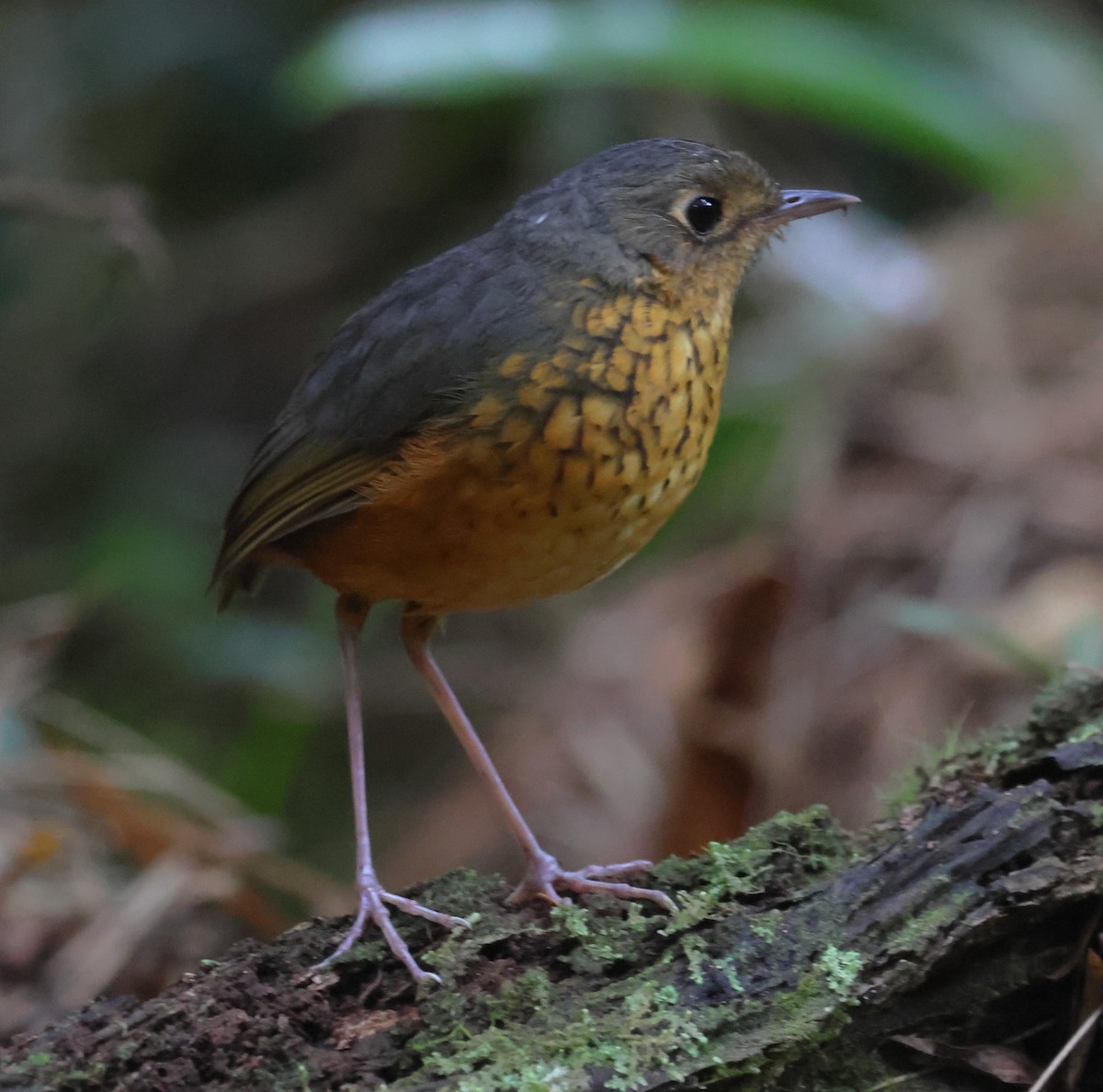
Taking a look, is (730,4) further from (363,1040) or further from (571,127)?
(363,1040)

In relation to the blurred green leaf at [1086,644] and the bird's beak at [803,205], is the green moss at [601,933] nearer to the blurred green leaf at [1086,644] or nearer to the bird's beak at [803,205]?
the blurred green leaf at [1086,644]

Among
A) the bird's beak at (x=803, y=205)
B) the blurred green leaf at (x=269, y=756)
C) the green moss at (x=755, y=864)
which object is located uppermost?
the blurred green leaf at (x=269, y=756)

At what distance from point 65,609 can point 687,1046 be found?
2.79 m

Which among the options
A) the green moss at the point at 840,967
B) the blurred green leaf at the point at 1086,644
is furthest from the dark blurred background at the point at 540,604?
the green moss at the point at 840,967

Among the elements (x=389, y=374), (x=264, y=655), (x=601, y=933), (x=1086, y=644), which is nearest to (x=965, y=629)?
(x=1086, y=644)

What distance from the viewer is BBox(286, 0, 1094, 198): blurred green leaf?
478 cm

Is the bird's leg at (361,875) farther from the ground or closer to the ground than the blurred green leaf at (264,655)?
closer to the ground

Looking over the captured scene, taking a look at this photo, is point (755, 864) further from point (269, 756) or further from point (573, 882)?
point (269, 756)

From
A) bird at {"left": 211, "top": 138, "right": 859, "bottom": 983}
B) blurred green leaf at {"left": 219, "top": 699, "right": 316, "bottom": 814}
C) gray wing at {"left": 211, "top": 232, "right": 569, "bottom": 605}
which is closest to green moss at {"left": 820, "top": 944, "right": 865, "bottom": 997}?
bird at {"left": 211, "top": 138, "right": 859, "bottom": 983}

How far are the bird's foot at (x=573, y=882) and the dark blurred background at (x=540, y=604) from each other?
0.62 m

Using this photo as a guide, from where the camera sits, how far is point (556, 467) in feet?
7.71

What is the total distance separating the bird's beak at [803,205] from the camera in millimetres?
2727

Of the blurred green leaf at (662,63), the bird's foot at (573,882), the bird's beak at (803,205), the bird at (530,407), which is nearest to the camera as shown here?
the bird's foot at (573,882)

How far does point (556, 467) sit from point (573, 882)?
2.44 feet
